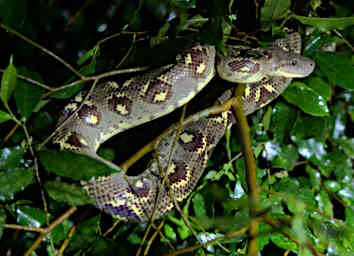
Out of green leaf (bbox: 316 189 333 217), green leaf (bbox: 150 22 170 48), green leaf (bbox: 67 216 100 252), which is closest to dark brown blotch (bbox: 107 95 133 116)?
green leaf (bbox: 150 22 170 48)

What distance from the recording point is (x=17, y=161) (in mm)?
1458

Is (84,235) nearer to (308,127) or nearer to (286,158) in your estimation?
(286,158)

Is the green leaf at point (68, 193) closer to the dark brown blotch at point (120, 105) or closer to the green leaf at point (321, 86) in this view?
the dark brown blotch at point (120, 105)

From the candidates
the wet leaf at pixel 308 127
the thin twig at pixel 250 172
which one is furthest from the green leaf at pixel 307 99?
the thin twig at pixel 250 172

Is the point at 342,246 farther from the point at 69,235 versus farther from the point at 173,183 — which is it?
the point at 69,235

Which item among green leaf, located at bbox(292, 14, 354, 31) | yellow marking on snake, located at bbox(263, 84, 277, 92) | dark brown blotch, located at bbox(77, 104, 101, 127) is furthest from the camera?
yellow marking on snake, located at bbox(263, 84, 277, 92)

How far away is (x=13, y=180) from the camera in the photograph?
4.53 feet

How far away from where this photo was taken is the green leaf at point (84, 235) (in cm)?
160

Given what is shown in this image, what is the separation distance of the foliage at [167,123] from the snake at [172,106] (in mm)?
84

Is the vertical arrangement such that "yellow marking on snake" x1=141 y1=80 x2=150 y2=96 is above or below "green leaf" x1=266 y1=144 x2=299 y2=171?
above

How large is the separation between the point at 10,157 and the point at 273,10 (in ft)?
4.61

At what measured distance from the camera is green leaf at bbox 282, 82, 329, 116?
1.99 metres

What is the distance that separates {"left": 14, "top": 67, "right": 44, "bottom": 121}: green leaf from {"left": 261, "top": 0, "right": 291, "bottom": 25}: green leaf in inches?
45.0

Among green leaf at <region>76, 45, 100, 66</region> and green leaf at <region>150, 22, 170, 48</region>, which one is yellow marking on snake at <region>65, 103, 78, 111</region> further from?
green leaf at <region>150, 22, 170, 48</region>
